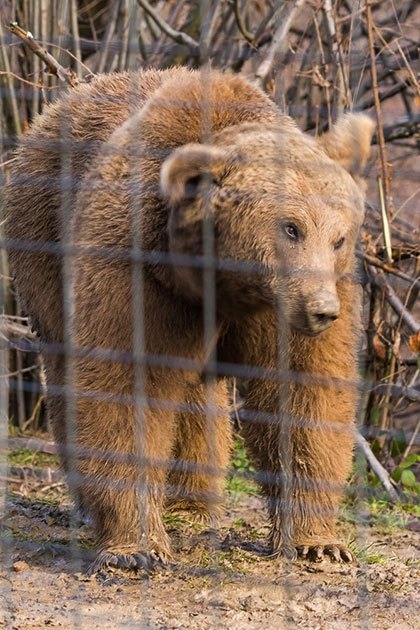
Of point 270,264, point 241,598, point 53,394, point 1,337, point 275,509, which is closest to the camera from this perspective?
point 270,264

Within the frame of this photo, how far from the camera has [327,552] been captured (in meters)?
3.68

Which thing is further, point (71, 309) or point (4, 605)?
point (71, 309)

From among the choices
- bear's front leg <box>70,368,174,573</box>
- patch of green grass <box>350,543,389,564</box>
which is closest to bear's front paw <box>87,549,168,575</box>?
bear's front leg <box>70,368,174,573</box>

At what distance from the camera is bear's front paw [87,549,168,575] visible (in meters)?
3.49

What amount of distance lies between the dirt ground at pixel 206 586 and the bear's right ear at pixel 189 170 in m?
1.20

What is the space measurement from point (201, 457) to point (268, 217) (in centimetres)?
155

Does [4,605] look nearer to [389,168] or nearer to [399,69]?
[389,168]

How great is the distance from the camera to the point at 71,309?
11.7 ft

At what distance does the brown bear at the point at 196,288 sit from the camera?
3.12 metres

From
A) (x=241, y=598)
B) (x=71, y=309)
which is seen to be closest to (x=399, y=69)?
(x=71, y=309)

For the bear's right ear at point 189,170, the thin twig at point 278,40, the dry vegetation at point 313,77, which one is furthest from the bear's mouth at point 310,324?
the thin twig at point 278,40

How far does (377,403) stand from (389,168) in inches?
44.7

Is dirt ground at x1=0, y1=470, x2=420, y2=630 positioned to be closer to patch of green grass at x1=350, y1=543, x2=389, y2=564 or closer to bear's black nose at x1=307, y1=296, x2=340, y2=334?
patch of green grass at x1=350, y1=543, x2=389, y2=564

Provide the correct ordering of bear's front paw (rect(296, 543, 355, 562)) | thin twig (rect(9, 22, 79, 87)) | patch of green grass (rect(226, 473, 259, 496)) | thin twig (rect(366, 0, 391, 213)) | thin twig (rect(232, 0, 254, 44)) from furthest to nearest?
thin twig (rect(232, 0, 254, 44)), patch of green grass (rect(226, 473, 259, 496)), thin twig (rect(366, 0, 391, 213)), thin twig (rect(9, 22, 79, 87)), bear's front paw (rect(296, 543, 355, 562))
